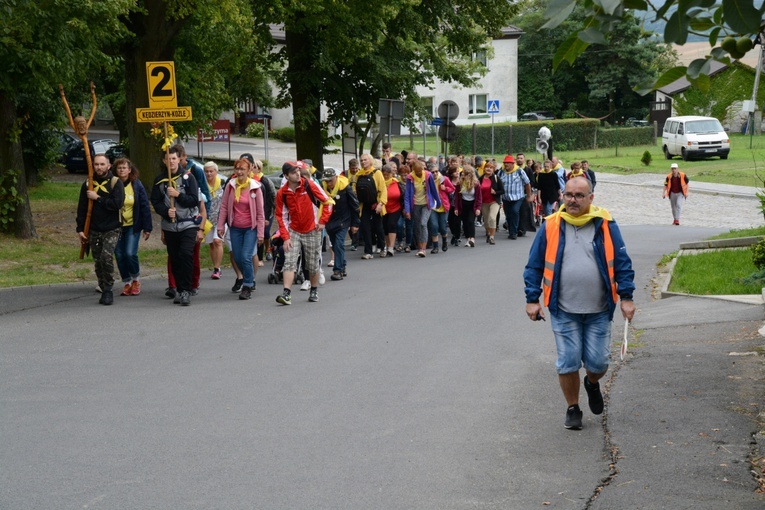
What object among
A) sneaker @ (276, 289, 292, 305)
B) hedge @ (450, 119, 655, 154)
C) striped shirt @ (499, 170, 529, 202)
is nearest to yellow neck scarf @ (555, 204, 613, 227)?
sneaker @ (276, 289, 292, 305)

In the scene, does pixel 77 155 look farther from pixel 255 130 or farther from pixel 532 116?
pixel 532 116

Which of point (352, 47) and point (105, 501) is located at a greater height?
point (352, 47)

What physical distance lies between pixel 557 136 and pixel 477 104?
1267 cm

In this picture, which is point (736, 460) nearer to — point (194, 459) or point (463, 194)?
point (194, 459)

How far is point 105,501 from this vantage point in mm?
6105

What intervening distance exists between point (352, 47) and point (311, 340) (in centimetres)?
1418

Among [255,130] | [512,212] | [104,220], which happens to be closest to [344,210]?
[104,220]

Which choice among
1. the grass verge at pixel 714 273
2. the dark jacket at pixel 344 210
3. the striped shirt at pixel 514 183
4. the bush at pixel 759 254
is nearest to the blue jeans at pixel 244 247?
the dark jacket at pixel 344 210

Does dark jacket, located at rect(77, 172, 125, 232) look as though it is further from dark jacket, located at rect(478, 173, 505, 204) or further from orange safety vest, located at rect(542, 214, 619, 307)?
dark jacket, located at rect(478, 173, 505, 204)

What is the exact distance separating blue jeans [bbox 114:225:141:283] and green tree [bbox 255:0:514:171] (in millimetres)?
10279

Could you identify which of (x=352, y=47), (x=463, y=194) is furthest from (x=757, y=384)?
(x=352, y=47)

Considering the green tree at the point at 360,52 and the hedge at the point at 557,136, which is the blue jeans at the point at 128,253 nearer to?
the green tree at the point at 360,52

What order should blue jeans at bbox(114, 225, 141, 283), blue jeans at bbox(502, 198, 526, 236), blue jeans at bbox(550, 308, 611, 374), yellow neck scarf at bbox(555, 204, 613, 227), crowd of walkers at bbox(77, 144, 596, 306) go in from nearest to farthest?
yellow neck scarf at bbox(555, 204, 613, 227) < blue jeans at bbox(550, 308, 611, 374) < crowd of walkers at bbox(77, 144, 596, 306) < blue jeans at bbox(114, 225, 141, 283) < blue jeans at bbox(502, 198, 526, 236)

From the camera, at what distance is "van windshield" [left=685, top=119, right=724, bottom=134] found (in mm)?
54062
